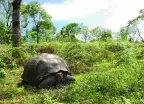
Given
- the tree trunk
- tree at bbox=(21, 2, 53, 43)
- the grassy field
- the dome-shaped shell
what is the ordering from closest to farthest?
the grassy field
the dome-shaped shell
the tree trunk
tree at bbox=(21, 2, 53, 43)

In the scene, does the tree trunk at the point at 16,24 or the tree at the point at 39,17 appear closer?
the tree trunk at the point at 16,24

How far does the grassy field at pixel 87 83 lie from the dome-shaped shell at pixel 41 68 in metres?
0.49

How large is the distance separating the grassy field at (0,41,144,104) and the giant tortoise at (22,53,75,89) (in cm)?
40

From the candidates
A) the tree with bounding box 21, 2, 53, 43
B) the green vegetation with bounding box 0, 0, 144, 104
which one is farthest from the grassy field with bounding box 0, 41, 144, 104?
the tree with bounding box 21, 2, 53, 43

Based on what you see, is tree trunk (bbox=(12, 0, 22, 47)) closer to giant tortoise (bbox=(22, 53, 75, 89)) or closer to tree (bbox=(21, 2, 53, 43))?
giant tortoise (bbox=(22, 53, 75, 89))

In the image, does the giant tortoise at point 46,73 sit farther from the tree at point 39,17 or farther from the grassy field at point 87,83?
the tree at point 39,17

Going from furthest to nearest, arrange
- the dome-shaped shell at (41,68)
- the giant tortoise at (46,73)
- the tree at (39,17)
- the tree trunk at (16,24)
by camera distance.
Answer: the tree at (39,17) → the tree trunk at (16,24) → the dome-shaped shell at (41,68) → the giant tortoise at (46,73)

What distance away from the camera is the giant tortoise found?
476 inches

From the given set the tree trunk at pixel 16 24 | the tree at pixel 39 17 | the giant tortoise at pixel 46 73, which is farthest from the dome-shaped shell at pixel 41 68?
the tree at pixel 39 17

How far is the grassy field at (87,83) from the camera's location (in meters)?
8.34

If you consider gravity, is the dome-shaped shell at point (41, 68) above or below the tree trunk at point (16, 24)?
below

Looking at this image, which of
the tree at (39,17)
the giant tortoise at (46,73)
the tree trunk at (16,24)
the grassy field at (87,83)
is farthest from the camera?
the tree at (39,17)

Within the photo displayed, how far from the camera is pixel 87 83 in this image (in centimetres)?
970

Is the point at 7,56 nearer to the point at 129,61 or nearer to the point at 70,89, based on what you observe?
the point at 129,61
